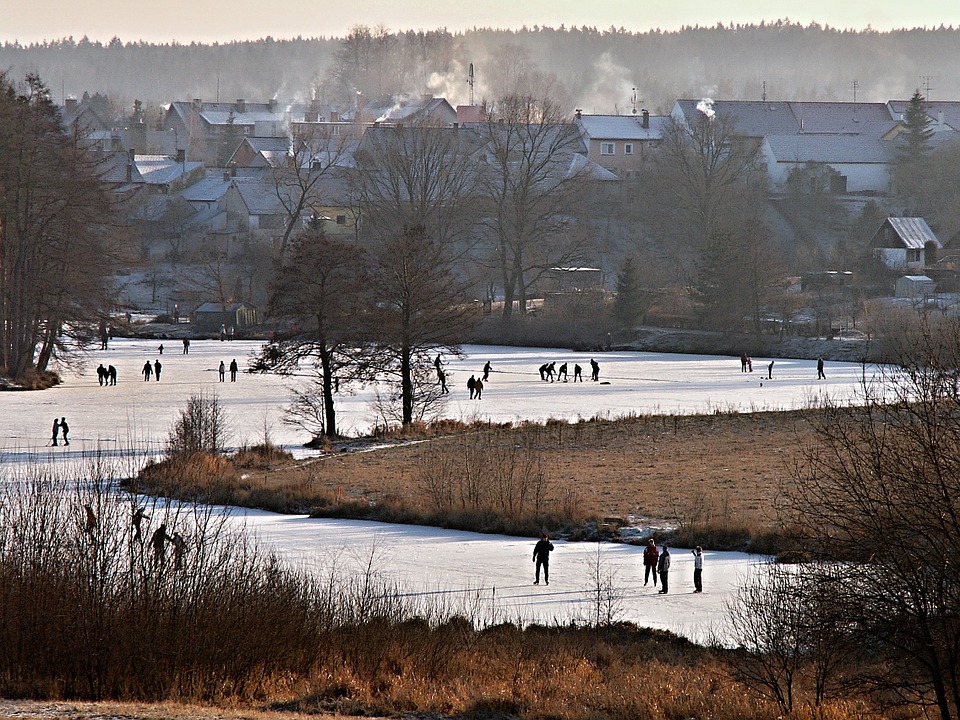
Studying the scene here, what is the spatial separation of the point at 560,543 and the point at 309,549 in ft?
14.6

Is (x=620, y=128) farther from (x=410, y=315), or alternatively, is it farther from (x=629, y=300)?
(x=410, y=315)

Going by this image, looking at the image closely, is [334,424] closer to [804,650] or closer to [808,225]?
[804,650]

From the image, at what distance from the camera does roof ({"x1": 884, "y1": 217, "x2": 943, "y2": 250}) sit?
73375 millimetres

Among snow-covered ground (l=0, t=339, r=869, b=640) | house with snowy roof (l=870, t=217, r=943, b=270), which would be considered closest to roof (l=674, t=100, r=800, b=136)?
house with snowy roof (l=870, t=217, r=943, b=270)

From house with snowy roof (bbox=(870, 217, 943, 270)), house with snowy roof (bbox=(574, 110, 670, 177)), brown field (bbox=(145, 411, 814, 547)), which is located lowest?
brown field (bbox=(145, 411, 814, 547))

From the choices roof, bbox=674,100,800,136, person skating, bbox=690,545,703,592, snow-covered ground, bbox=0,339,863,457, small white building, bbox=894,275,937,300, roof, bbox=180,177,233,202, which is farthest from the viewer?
roof, bbox=674,100,800,136

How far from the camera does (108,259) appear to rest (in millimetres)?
51250

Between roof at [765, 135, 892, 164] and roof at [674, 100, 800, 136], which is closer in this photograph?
roof at [765, 135, 892, 164]

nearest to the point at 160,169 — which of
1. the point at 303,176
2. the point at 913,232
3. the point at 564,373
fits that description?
the point at 303,176

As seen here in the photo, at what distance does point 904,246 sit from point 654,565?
198 ft

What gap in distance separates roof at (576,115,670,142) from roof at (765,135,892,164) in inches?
408

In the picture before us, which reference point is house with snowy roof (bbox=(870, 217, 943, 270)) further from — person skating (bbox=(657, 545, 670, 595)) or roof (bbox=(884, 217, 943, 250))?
person skating (bbox=(657, 545, 670, 595))

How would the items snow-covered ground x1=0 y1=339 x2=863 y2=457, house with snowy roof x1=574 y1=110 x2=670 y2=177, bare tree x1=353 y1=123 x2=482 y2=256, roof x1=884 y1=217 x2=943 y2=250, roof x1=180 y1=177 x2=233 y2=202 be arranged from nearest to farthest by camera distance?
snow-covered ground x1=0 y1=339 x2=863 y2=457 < roof x1=884 y1=217 x2=943 y2=250 < bare tree x1=353 y1=123 x2=482 y2=256 < roof x1=180 y1=177 x2=233 y2=202 < house with snowy roof x1=574 y1=110 x2=670 y2=177

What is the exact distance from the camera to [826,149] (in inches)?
3679
